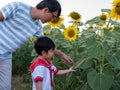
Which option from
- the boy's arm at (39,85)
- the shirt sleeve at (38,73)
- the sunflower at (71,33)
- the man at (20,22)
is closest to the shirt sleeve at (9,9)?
the man at (20,22)

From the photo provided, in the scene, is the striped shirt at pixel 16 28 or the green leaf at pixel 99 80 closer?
the striped shirt at pixel 16 28

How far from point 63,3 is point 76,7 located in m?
0.34

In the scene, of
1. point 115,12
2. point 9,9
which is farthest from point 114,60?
point 9,9

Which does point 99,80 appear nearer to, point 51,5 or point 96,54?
point 96,54

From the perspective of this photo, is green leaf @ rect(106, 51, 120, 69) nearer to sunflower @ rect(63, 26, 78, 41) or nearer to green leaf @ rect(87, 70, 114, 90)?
green leaf @ rect(87, 70, 114, 90)

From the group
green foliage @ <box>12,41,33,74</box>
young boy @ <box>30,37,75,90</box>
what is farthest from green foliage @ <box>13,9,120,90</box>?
green foliage @ <box>12,41,33,74</box>

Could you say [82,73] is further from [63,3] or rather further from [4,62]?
[63,3]

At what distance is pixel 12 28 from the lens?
393cm

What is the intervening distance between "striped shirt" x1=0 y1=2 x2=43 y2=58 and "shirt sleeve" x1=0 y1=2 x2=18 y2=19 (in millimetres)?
18

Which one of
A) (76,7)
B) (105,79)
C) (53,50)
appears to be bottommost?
(105,79)

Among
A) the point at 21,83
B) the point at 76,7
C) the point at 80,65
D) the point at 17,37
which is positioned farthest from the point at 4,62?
the point at 76,7

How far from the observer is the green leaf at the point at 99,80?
4.06 m

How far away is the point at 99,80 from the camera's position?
161 inches

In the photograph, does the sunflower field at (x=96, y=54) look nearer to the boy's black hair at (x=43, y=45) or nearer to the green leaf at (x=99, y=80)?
the green leaf at (x=99, y=80)
